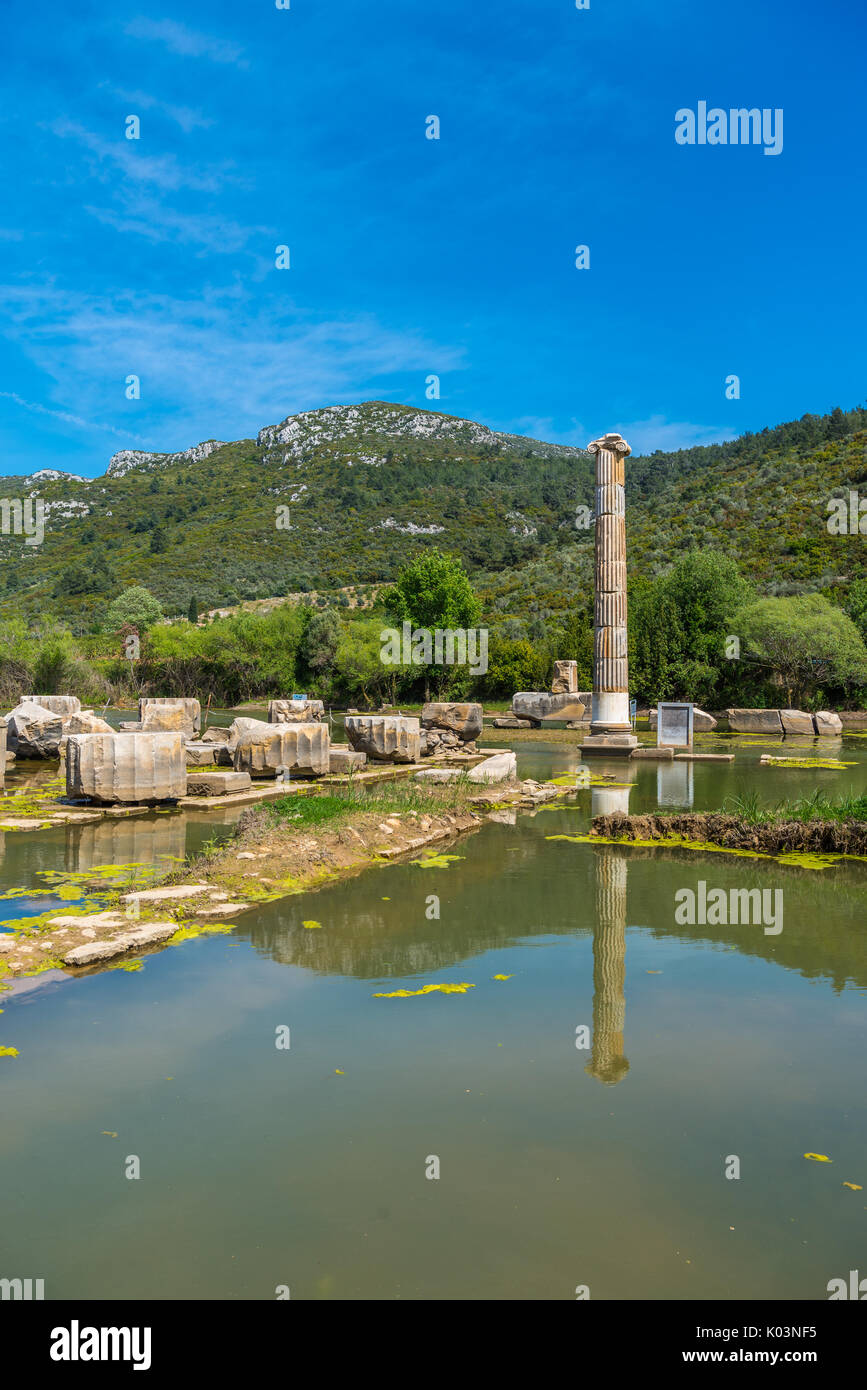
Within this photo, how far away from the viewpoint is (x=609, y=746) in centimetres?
2209

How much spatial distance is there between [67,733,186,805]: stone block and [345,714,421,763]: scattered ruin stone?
587 centimetres

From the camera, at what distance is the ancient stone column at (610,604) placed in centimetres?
2342

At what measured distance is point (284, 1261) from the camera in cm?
296

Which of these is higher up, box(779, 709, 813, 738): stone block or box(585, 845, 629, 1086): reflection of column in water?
box(779, 709, 813, 738): stone block

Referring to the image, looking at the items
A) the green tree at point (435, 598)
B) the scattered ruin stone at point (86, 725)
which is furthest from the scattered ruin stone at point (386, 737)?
the green tree at point (435, 598)

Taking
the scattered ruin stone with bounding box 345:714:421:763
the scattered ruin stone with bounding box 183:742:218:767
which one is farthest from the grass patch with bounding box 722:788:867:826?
the scattered ruin stone with bounding box 183:742:218:767

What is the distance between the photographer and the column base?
21.9 metres

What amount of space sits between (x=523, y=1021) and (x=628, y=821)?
578cm

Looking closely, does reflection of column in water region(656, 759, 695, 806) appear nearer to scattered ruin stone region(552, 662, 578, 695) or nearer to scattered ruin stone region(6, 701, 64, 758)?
scattered ruin stone region(6, 701, 64, 758)

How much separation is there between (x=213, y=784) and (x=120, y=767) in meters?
1.67

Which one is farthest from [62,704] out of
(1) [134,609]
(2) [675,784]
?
(1) [134,609]

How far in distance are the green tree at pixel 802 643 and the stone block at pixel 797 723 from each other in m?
4.30

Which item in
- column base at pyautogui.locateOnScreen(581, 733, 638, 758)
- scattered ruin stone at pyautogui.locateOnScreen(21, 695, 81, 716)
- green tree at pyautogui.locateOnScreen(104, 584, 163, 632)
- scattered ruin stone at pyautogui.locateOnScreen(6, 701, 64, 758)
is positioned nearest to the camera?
scattered ruin stone at pyautogui.locateOnScreen(6, 701, 64, 758)
